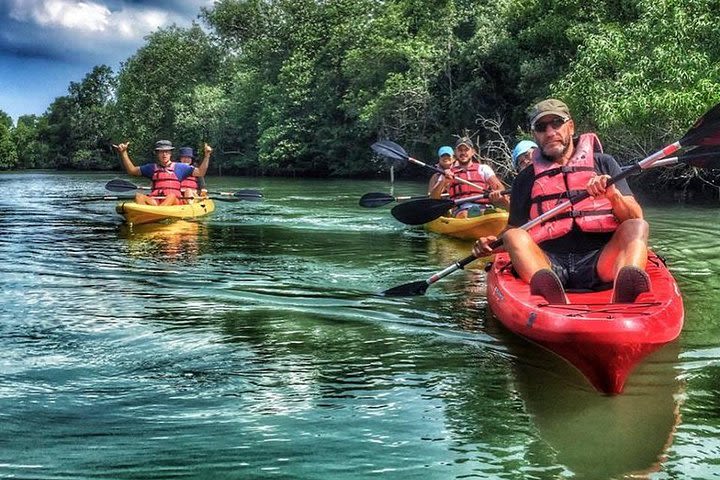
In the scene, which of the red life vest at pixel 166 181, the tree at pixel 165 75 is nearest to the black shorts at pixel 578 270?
the red life vest at pixel 166 181

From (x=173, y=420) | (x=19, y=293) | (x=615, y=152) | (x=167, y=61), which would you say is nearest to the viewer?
(x=173, y=420)

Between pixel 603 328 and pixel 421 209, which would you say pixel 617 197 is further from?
pixel 421 209

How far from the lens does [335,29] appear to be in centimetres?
2948

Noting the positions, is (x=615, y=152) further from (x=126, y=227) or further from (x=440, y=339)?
(x=440, y=339)

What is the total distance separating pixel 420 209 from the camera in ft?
22.0

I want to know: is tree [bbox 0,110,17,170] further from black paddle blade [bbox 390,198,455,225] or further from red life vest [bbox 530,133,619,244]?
red life vest [bbox 530,133,619,244]

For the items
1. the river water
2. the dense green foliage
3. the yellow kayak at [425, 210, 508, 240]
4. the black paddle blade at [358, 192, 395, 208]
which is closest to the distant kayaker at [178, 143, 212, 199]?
the black paddle blade at [358, 192, 395, 208]

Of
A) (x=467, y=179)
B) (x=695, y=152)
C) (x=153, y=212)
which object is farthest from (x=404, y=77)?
(x=695, y=152)

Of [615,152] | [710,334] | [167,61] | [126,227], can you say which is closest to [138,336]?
[710,334]

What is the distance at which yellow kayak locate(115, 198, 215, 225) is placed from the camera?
10656 millimetres

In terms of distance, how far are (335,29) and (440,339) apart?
26447 mm

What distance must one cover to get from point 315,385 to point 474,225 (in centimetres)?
499

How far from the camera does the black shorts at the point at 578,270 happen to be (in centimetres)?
412

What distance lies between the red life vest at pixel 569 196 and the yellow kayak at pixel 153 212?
283 inches
